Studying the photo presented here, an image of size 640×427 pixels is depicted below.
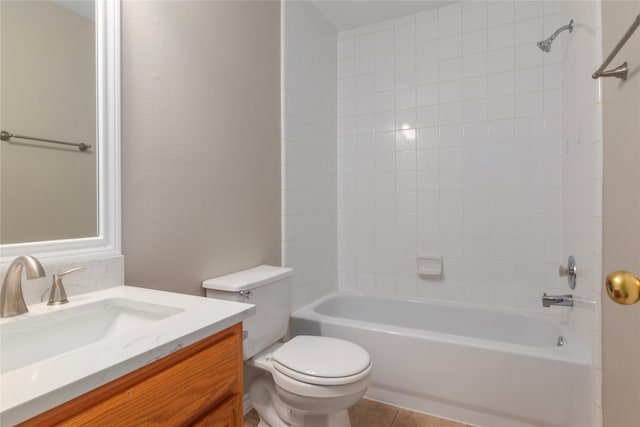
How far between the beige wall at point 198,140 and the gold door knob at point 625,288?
1.32m

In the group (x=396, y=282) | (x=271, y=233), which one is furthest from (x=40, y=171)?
(x=396, y=282)

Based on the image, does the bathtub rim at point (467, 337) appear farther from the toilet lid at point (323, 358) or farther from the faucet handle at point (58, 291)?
the faucet handle at point (58, 291)

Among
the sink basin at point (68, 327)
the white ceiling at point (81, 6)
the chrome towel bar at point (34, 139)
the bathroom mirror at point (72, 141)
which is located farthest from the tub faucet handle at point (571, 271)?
the white ceiling at point (81, 6)

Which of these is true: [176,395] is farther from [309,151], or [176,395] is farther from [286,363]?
[309,151]

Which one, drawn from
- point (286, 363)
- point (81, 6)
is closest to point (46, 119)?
point (81, 6)

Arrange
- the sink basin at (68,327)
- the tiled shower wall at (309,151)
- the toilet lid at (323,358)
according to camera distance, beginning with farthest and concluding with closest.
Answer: the tiled shower wall at (309,151), the toilet lid at (323,358), the sink basin at (68,327)

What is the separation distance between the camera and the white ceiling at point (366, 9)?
7.55 ft

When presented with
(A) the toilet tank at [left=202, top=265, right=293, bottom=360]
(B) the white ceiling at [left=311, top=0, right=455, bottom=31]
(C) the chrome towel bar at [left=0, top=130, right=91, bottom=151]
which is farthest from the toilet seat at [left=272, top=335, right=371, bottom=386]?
(B) the white ceiling at [left=311, top=0, right=455, bottom=31]

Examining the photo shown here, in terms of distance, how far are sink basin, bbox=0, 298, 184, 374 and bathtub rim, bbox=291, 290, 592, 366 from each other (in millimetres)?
1238

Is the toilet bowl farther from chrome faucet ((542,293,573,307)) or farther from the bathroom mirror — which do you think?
chrome faucet ((542,293,573,307))

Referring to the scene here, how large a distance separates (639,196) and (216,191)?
1481 mm

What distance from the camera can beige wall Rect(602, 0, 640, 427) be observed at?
32.6 inches

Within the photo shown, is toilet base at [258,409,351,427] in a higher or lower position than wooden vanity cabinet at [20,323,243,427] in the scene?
lower

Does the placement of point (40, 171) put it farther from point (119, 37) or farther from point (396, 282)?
point (396, 282)
